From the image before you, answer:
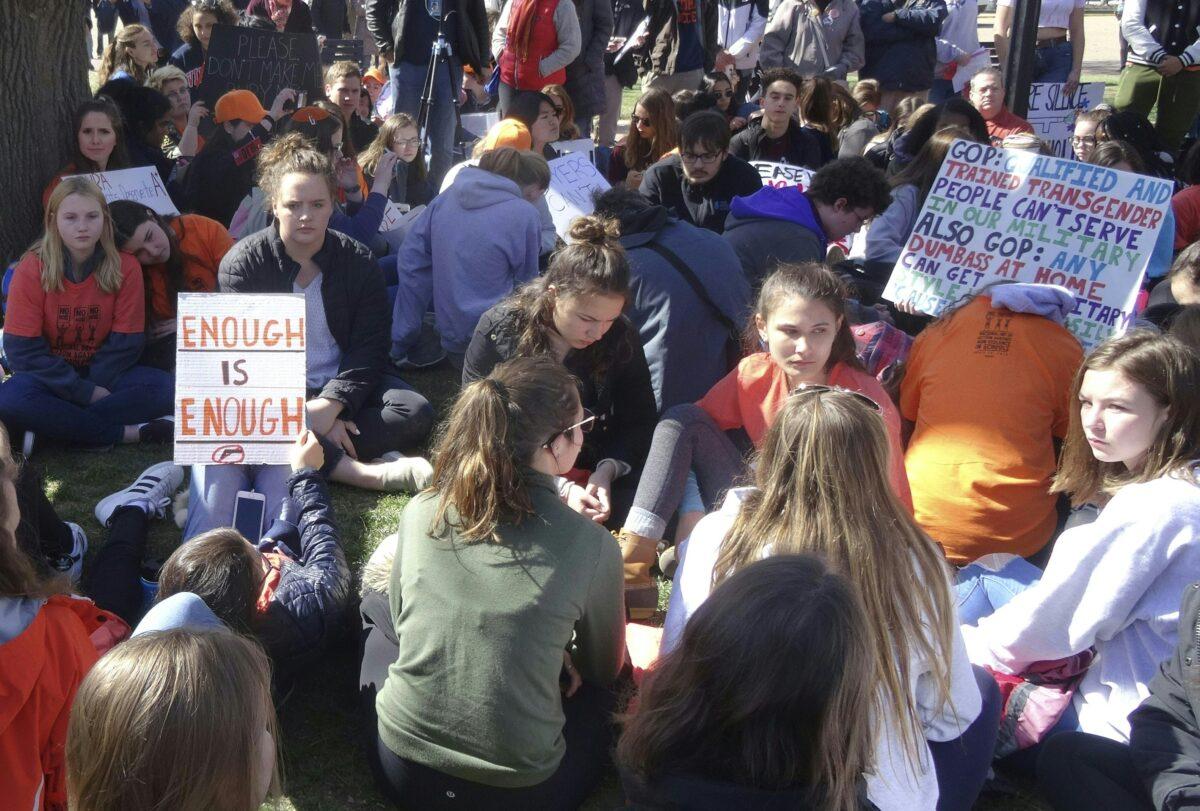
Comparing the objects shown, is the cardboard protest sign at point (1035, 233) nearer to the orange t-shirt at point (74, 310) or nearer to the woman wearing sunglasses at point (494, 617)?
the woman wearing sunglasses at point (494, 617)

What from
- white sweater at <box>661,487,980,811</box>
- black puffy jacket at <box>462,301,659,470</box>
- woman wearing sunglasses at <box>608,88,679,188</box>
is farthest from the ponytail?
woman wearing sunglasses at <box>608,88,679,188</box>

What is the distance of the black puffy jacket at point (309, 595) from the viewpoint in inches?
134

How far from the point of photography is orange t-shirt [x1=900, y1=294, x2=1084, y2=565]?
13.4 feet

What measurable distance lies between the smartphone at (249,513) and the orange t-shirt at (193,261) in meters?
1.64

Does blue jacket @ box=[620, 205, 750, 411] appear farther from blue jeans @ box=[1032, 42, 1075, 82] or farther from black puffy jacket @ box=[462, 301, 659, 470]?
blue jeans @ box=[1032, 42, 1075, 82]

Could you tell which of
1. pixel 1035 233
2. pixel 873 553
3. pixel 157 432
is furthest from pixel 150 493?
pixel 1035 233

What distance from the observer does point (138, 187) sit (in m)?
6.61

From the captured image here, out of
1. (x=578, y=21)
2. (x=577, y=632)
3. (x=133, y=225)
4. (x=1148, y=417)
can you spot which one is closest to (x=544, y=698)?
(x=577, y=632)

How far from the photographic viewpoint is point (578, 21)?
9250 mm

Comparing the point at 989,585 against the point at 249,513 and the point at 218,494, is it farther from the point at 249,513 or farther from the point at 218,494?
the point at 218,494

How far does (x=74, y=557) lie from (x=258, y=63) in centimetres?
539

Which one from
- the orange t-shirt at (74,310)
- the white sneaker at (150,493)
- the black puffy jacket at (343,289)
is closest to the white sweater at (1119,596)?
the black puffy jacket at (343,289)

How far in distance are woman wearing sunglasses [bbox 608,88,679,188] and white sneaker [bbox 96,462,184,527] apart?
4113mm

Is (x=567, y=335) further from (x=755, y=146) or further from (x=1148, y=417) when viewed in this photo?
(x=755, y=146)
